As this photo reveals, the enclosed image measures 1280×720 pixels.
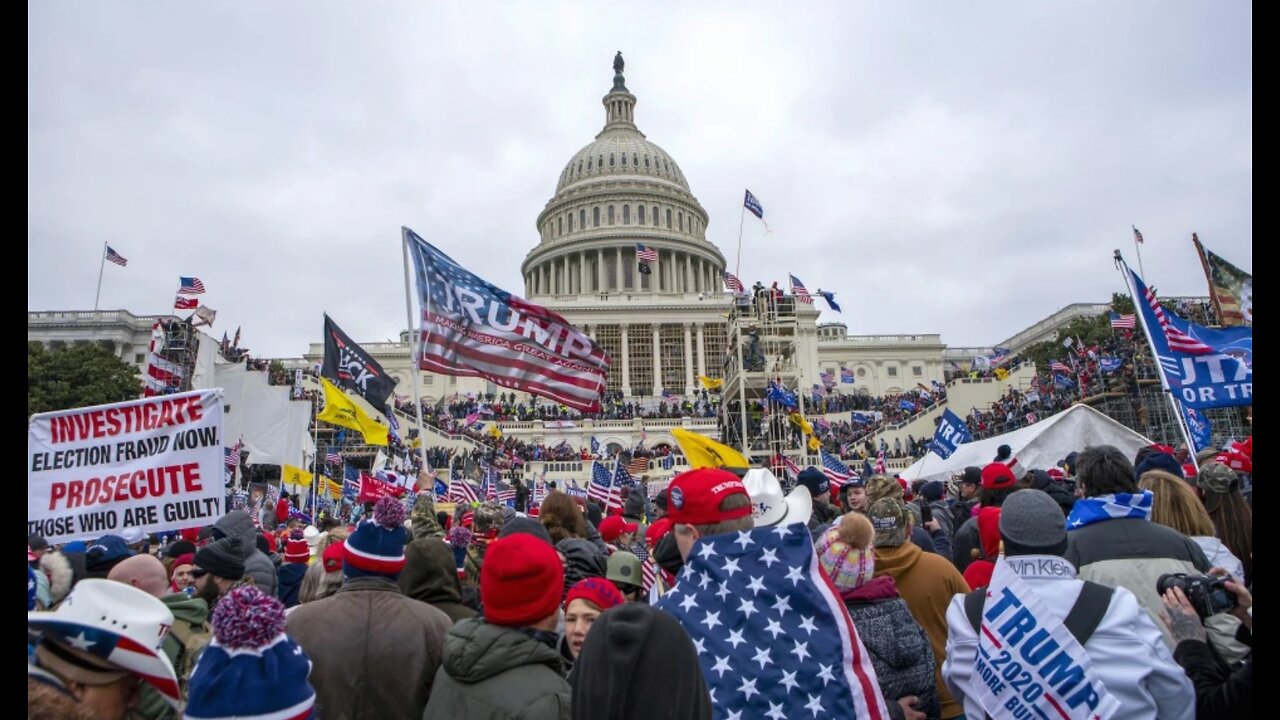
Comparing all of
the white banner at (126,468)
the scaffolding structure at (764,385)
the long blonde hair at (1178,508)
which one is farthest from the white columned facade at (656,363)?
the long blonde hair at (1178,508)

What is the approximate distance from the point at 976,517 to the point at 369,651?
468cm

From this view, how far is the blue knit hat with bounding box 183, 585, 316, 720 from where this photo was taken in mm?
2361

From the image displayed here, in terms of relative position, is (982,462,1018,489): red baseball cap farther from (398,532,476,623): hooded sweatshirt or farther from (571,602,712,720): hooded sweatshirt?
(571,602,712,720): hooded sweatshirt

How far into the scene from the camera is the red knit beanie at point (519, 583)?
3.03 meters

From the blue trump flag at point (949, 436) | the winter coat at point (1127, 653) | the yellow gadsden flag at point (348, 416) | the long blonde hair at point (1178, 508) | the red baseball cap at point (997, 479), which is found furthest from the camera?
the blue trump flag at point (949, 436)

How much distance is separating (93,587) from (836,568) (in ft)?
9.69

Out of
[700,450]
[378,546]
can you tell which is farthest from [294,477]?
[378,546]

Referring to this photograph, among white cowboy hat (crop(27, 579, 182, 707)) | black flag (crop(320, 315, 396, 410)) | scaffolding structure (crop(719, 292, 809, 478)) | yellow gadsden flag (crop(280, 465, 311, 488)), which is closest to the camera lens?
white cowboy hat (crop(27, 579, 182, 707))

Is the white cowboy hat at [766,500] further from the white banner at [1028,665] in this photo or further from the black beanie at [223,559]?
the black beanie at [223,559]

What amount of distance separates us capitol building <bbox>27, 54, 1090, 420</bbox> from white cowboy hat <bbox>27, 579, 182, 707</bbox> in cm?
5599

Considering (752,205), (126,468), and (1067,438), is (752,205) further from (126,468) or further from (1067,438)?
(126,468)

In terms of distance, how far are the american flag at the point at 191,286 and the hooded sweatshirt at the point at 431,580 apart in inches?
1122

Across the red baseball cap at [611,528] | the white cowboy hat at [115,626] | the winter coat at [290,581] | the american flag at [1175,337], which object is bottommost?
the winter coat at [290,581]

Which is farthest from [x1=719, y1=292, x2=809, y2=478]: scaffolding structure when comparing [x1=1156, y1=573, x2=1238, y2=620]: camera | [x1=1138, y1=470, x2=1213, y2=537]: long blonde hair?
[x1=1156, y1=573, x2=1238, y2=620]: camera
